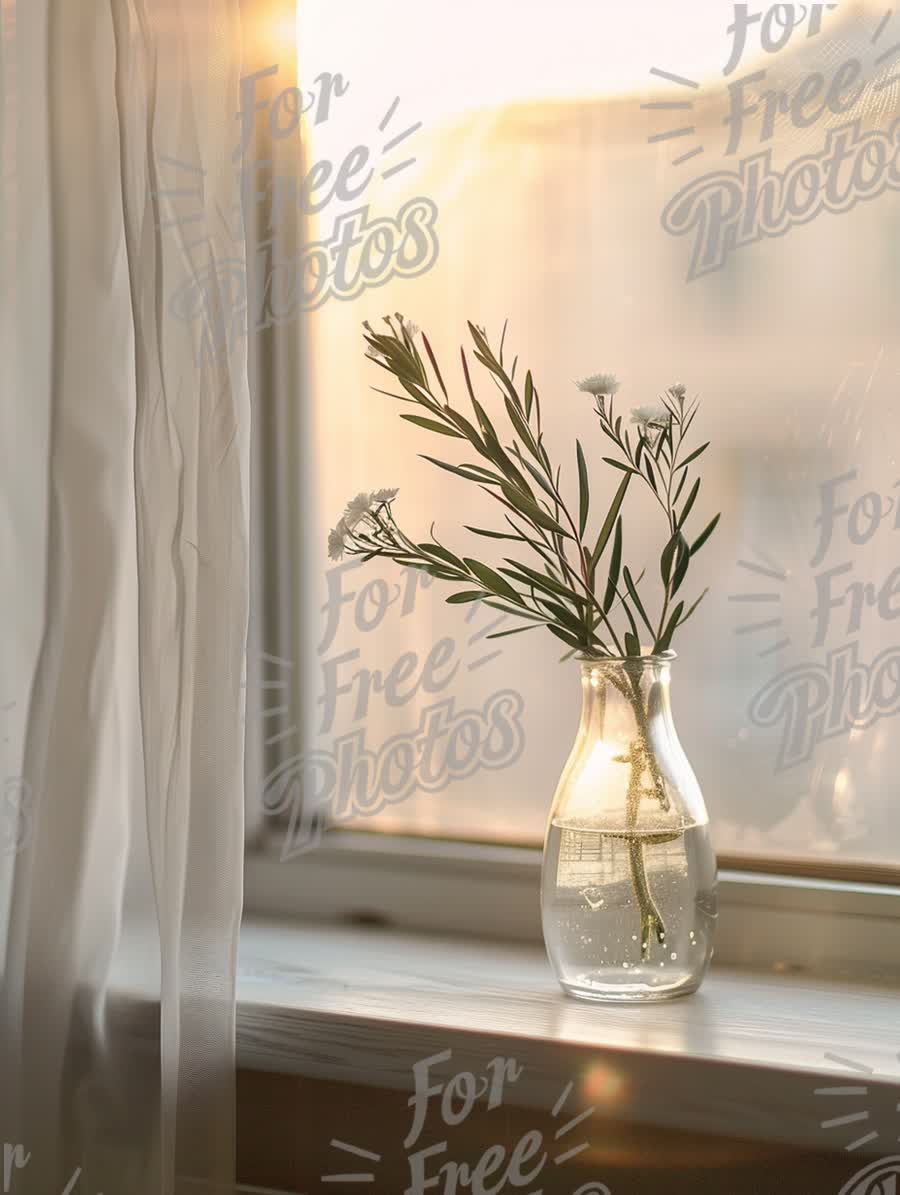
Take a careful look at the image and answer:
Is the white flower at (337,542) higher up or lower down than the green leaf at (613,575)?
higher up

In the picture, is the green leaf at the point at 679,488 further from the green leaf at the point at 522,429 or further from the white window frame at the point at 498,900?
the white window frame at the point at 498,900

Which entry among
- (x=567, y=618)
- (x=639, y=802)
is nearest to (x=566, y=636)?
(x=567, y=618)

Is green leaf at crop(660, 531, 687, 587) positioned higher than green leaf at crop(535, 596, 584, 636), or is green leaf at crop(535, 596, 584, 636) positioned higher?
green leaf at crop(660, 531, 687, 587)

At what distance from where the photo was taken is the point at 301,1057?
3.25ft

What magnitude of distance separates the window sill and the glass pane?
0.42 feet

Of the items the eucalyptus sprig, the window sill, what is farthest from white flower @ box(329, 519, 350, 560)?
the window sill

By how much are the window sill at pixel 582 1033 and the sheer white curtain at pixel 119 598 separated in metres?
0.09

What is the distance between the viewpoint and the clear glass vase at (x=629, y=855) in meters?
0.94

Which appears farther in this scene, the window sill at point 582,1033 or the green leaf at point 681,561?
the green leaf at point 681,561

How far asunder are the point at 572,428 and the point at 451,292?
6.5 inches

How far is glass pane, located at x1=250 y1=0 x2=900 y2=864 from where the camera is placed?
1039mm

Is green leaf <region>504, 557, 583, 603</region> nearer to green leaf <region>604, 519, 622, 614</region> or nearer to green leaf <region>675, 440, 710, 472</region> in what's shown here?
green leaf <region>604, 519, 622, 614</region>

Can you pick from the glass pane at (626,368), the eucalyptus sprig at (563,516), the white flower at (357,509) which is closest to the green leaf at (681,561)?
the eucalyptus sprig at (563,516)

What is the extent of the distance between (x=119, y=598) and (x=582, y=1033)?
1.50 ft
